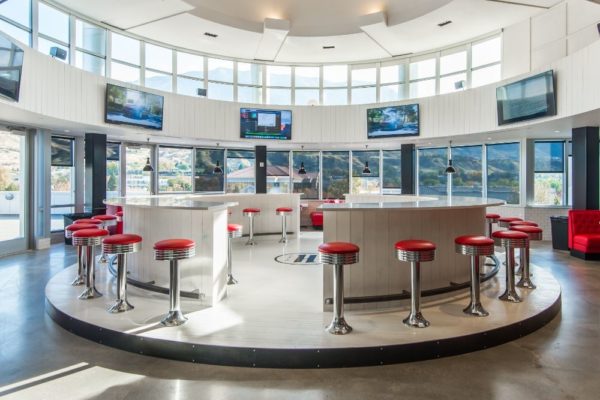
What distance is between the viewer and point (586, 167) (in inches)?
283

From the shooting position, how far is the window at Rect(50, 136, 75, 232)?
8.49 metres

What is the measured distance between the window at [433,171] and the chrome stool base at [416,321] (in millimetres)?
8346

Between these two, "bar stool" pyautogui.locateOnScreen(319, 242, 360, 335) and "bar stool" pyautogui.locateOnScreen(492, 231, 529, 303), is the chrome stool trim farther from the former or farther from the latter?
"bar stool" pyautogui.locateOnScreen(492, 231, 529, 303)

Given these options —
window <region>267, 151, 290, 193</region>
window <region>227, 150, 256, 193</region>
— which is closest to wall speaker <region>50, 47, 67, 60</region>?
window <region>227, 150, 256, 193</region>

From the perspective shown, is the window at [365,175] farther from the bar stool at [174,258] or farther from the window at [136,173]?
the bar stool at [174,258]

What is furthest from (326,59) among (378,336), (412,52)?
(378,336)

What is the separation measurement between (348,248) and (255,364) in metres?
1.18

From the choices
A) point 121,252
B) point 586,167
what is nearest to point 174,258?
point 121,252

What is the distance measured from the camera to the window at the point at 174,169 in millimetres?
10562

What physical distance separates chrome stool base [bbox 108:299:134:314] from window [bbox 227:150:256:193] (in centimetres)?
782

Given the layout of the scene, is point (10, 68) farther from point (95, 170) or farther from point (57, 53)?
point (95, 170)

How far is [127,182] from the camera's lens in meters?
10.0

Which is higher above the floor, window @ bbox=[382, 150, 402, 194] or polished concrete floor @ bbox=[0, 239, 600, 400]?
window @ bbox=[382, 150, 402, 194]

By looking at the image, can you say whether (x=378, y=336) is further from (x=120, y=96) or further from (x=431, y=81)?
(x=431, y=81)
